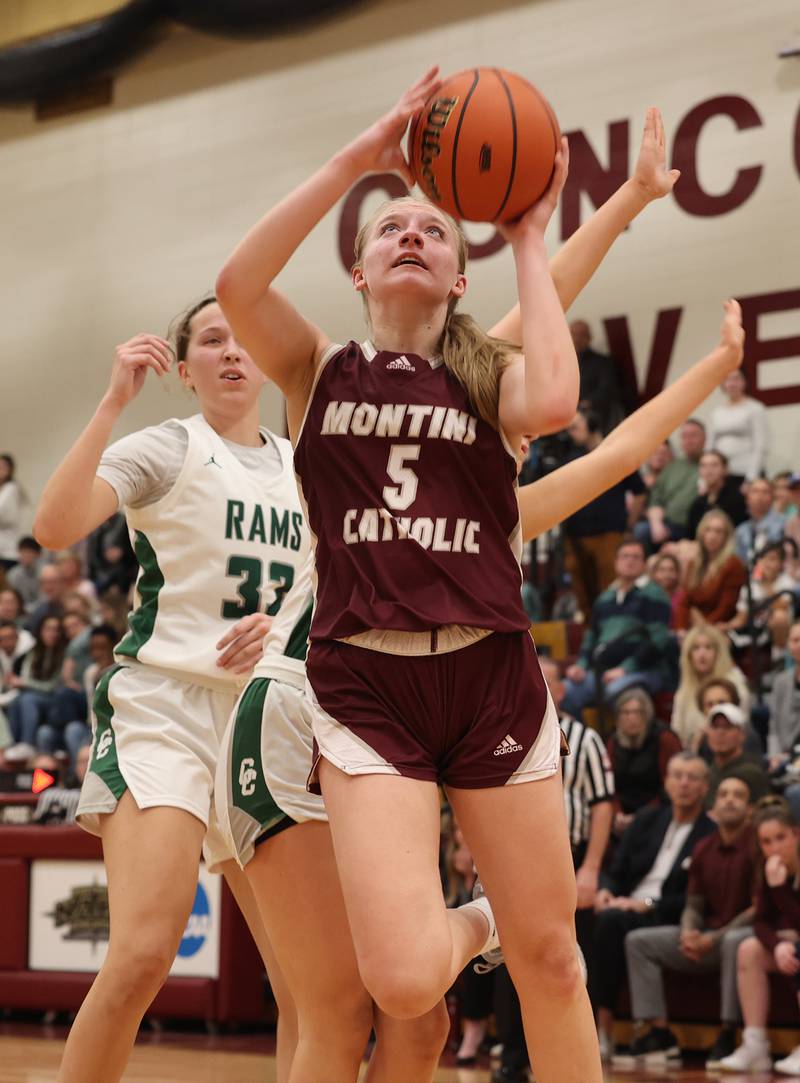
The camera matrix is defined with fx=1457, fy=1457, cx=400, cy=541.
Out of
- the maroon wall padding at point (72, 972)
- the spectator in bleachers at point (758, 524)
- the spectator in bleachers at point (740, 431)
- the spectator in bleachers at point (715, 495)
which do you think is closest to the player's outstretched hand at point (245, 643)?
the maroon wall padding at point (72, 972)

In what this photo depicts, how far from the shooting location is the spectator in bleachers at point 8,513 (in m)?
15.1

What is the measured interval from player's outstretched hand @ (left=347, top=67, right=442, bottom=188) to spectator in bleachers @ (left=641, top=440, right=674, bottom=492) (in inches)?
321

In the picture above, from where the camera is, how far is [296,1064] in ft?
9.77

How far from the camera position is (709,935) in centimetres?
779

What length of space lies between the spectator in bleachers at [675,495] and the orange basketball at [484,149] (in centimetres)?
788

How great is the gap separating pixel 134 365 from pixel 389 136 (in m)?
0.95

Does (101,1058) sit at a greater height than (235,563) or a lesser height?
lesser

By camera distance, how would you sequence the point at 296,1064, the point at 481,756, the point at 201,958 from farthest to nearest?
1. the point at 201,958
2. the point at 296,1064
3. the point at 481,756

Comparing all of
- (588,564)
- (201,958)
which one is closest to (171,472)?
(201,958)

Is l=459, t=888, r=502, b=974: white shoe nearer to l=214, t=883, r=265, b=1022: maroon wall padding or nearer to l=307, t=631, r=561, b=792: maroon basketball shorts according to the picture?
l=307, t=631, r=561, b=792: maroon basketball shorts

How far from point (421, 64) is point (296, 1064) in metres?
11.8

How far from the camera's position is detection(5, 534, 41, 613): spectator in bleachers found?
1466 cm

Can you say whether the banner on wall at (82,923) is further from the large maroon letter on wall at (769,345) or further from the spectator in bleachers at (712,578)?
the large maroon letter on wall at (769,345)

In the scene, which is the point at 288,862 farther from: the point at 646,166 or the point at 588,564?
the point at 588,564
